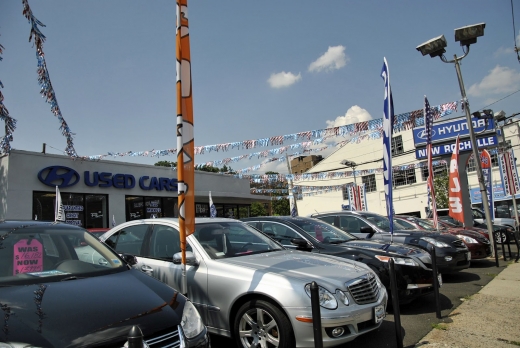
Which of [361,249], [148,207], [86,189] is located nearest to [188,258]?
[361,249]

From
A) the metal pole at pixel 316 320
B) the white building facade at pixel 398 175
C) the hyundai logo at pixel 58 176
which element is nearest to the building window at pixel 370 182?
the white building facade at pixel 398 175

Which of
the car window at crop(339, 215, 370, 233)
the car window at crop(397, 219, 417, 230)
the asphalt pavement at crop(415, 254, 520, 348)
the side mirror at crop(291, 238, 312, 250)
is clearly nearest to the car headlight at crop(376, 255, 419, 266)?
the asphalt pavement at crop(415, 254, 520, 348)

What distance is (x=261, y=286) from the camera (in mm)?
3797

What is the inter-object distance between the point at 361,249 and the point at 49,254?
441cm

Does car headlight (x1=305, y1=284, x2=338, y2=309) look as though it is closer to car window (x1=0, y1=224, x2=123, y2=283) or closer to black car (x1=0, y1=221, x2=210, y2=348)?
black car (x1=0, y1=221, x2=210, y2=348)

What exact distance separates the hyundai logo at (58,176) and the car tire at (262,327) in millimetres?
12768

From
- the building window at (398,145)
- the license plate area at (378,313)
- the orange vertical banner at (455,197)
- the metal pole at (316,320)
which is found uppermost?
the building window at (398,145)

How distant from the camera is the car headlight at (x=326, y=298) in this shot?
3.64 m

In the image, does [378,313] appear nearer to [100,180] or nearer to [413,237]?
[413,237]

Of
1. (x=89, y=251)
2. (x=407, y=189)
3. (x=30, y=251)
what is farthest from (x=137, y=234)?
(x=407, y=189)

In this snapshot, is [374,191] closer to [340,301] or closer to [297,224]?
[297,224]

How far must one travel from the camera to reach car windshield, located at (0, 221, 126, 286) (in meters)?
3.19

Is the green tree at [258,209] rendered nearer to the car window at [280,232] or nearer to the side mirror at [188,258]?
the car window at [280,232]

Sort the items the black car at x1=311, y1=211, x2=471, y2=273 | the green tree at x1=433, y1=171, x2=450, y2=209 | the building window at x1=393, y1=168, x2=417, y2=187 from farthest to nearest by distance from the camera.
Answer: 1. the building window at x1=393, y1=168, x2=417, y2=187
2. the green tree at x1=433, y1=171, x2=450, y2=209
3. the black car at x1=311, y1=211, x2=471, y2=273
